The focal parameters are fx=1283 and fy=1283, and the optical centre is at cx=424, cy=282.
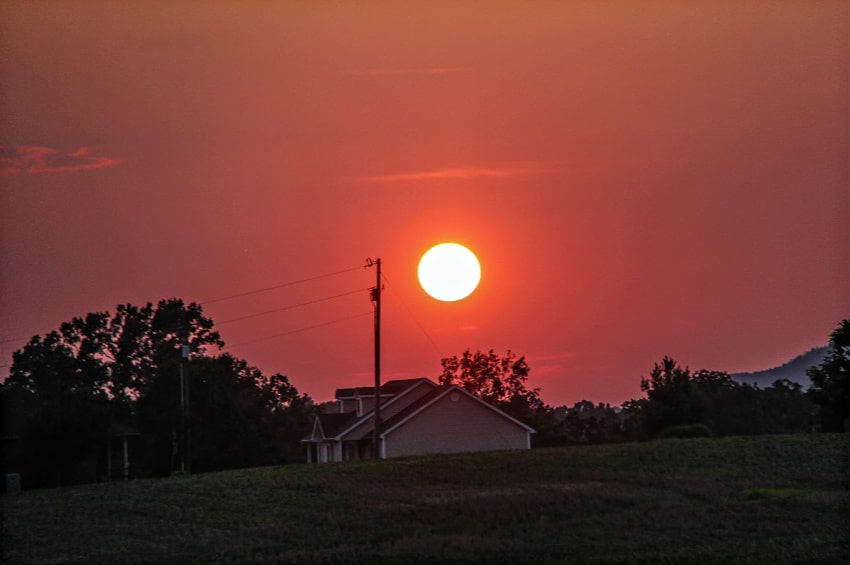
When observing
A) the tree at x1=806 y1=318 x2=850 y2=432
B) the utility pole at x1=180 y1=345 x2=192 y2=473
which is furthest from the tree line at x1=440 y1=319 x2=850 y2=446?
the utility pole at x1=180 y1=345 x2=192 y2=473

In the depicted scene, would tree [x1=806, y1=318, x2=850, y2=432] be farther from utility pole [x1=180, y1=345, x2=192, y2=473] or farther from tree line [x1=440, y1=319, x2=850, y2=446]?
utility pole [x1=180, y1=345, x2=192, y2=473]

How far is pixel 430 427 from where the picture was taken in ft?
224

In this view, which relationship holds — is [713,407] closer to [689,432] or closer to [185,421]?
[689,432]

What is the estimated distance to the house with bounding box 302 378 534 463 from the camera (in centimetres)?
6725

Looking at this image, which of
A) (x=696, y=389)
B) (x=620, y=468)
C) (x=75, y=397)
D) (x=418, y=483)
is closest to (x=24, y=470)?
(x=75, y=397)

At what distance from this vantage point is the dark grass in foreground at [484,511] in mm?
31328

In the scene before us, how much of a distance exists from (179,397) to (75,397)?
8.95 metres

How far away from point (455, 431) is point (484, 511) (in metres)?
32.1

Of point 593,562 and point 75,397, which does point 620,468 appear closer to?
point 593,562

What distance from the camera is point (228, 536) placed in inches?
1362

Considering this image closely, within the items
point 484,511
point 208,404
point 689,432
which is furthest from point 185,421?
point 484,511

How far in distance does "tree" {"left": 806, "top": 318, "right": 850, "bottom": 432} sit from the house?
1551 centimetres

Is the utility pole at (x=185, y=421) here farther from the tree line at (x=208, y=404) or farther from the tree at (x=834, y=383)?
the tree at (x=834, y=383)

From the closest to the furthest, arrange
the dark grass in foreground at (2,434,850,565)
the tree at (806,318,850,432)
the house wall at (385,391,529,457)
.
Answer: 1. the dark grass in foreground at (2,434,850,565)
2. the tree at (806,318,850,432)
3. the house wall at (385,391,529,457)
